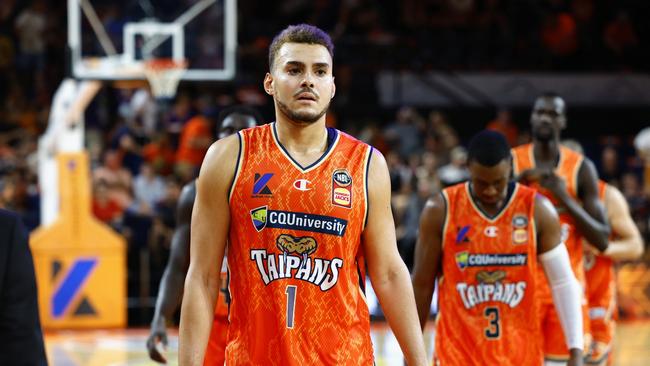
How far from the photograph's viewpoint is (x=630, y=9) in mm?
21141

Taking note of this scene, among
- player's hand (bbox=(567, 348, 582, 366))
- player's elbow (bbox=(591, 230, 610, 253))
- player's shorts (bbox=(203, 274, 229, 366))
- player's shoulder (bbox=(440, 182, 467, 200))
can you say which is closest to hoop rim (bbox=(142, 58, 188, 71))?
player's elbow (bbox=(591, 230, 610, 253))

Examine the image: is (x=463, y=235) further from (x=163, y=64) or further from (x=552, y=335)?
(x=163, y=64)

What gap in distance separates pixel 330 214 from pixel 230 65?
10441 mm

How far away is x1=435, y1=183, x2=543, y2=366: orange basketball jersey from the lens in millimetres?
5574

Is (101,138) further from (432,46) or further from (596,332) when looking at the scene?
(596,332)

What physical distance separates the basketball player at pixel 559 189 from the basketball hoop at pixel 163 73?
7313 millimetres

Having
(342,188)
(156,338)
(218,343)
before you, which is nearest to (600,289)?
(218,343)

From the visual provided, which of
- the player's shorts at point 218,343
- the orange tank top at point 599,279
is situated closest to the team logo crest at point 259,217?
the player's shorts at point 218,343

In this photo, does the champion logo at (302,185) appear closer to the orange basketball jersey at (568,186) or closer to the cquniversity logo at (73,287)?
the orange basketball jersey at (568,186)

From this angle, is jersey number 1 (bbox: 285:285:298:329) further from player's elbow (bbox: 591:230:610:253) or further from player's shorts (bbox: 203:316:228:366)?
player's elbow (bbox: 591:230:610:253)

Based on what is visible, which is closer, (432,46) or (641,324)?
(641,324)

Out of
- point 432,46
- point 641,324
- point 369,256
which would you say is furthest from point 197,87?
point 369,256

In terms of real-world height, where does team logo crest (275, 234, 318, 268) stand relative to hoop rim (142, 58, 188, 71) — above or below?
below

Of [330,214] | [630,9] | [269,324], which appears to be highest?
[630,9]
